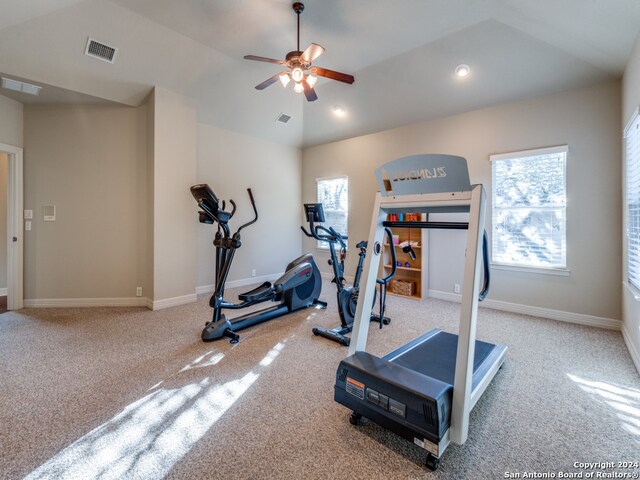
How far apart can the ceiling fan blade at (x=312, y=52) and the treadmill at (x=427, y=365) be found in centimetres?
160

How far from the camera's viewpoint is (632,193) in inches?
112

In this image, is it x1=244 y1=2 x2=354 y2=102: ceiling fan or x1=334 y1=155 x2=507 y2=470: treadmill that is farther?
x1=244 y1=2 x2=354 y2=102: ceiling fan

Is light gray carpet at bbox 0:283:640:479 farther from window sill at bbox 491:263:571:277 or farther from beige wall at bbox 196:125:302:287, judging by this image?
beige wall at bbox 196:125:302:287

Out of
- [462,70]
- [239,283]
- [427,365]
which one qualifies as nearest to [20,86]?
[239,283]

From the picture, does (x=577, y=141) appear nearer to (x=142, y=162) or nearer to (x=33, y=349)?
(x=142, y=162)

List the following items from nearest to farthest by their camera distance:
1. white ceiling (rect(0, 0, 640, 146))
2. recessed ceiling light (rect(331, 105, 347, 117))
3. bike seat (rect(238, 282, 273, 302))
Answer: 1. white ceiling (rect(0, 0, 640, 146))
2. bike seat (rect(238, 282, 273, 302))
3. recessed ceiling light (rect(331, 105, 347, 117))

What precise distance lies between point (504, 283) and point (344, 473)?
3.79 meters

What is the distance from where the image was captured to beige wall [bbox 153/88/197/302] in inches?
166

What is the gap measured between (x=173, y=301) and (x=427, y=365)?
3701 mm

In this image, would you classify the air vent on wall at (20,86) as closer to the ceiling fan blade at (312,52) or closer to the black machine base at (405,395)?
the ceiling fan blade at (312,52)

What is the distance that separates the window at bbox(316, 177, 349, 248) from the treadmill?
4.04m

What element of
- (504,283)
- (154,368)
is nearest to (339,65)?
(504,283)

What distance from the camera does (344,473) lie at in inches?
58.8

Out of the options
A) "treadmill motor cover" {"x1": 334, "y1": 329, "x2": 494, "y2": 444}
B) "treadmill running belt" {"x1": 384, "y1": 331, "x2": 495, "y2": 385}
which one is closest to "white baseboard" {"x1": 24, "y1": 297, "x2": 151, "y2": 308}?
"treadmill motor cover" {"x1": 334, "y1": 329, "x2": 494, "y2": 444}
